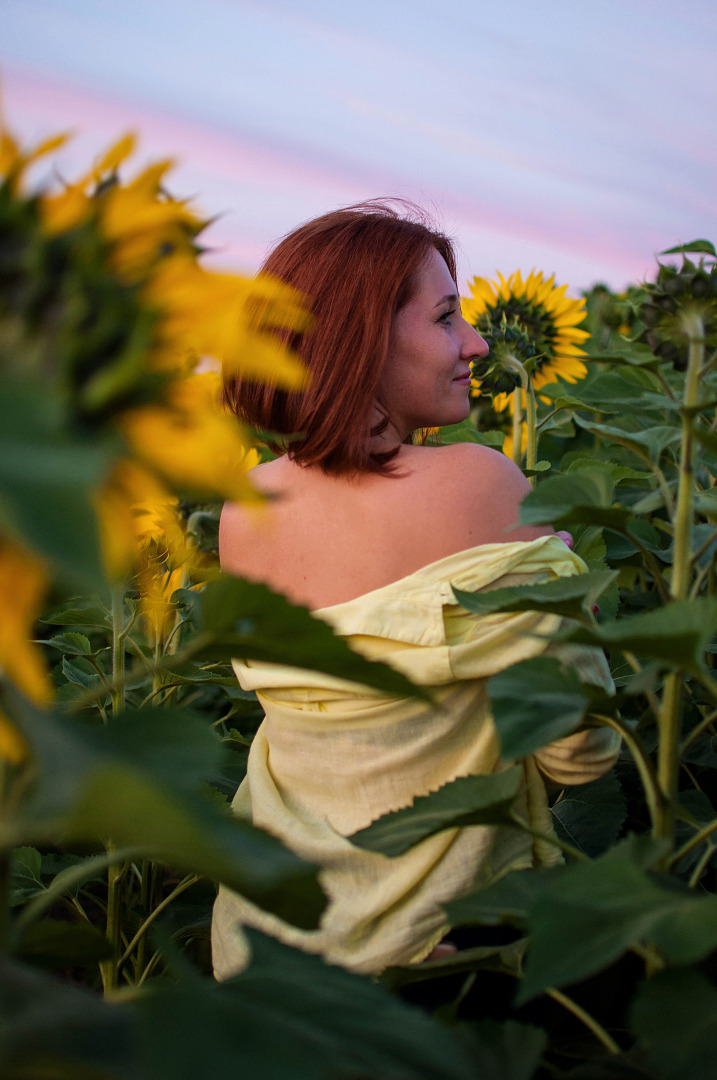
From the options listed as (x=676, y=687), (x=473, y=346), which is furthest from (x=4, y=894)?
(x=473, y=346)

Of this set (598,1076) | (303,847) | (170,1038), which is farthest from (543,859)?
(170,1038)

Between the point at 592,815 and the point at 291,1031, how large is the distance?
907mm

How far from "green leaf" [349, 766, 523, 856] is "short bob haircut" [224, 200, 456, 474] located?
60 centimetres

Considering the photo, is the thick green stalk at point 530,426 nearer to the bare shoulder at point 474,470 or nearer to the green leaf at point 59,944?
the bare shoulder at point 474,470

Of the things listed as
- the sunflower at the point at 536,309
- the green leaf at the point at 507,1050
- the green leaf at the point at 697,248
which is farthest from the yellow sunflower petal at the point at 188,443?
the sunflower at the point at 536,309

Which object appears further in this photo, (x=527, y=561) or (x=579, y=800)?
(x=579, y=800)

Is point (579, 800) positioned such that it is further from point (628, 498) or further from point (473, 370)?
point (473, 370)

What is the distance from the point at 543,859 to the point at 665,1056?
57 centimetres

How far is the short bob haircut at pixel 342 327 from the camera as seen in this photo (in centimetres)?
127

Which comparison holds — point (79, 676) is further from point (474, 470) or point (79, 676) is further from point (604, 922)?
point (604, 922)

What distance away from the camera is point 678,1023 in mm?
550

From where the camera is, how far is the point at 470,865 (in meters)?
1.07

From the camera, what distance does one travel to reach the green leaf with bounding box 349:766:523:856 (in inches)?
25.5

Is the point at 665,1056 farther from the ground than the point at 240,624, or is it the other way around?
the point at 240,624
